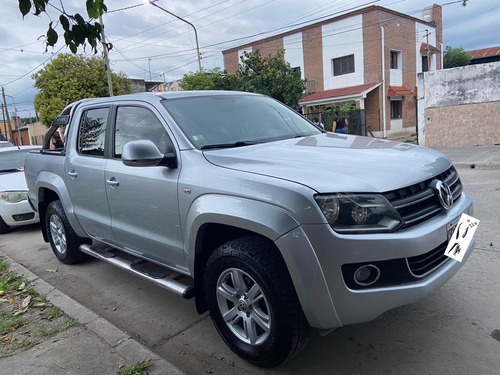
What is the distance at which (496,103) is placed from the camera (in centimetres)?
1392

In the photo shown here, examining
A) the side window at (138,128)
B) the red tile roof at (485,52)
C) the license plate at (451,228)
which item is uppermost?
the red tile roof at (485,52)

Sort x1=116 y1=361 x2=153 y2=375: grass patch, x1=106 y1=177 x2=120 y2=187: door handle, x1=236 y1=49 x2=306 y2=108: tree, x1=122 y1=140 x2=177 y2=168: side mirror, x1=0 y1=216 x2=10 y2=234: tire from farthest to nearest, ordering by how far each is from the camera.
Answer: x1=236 y1=49 x2=306 y2=108: tree < x1=0 y1=216 x2=10 y2=234: tire < x1=106 y1=177 x2=120 y2=187: door handle < x1=122 y1=140 x2=177 y2=168: side mirror < x1=116 y1=361 x2=153 y2=375: grass patch

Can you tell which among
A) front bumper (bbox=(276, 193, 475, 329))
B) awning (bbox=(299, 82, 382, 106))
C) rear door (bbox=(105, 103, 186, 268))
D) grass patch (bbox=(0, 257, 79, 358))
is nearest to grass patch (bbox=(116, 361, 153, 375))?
rear door (bbox=(105, 103, 186, 268))

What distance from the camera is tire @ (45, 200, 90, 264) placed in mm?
4746

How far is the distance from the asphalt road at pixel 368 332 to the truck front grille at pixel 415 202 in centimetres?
98

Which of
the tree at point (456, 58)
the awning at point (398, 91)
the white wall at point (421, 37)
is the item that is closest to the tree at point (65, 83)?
the awning at point (398, 91)

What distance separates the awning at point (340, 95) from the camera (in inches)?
908

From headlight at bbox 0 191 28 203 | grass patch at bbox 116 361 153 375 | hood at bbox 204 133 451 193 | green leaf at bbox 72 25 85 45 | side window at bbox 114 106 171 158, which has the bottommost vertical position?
grass patch at bbox 116 361 153 375

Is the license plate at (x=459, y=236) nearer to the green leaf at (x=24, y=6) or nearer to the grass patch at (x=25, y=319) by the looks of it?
the green leaf at (x=24, y=6)

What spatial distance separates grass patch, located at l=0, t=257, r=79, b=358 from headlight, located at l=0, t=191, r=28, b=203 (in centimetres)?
291

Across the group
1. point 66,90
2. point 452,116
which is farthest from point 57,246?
point 66,90

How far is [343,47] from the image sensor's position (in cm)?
2445

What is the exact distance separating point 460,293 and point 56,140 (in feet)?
20.7

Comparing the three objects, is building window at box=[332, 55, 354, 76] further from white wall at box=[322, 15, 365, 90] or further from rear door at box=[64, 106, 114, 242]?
rear door at box=[64, 106, 114, 242]
